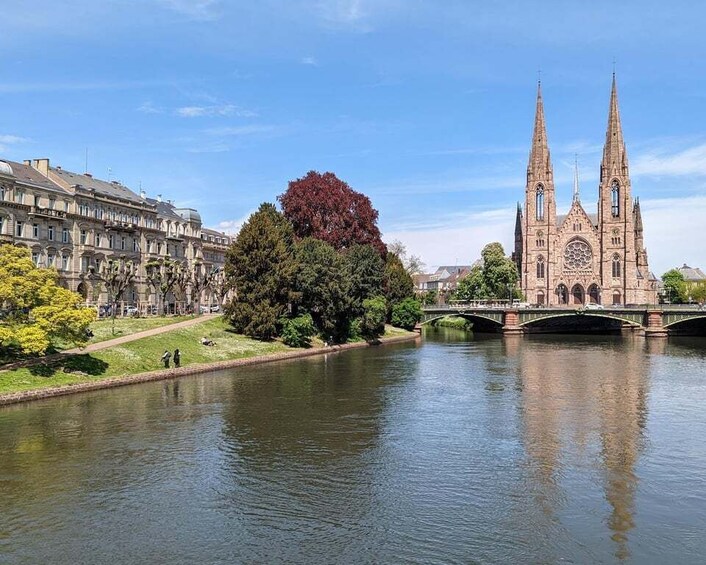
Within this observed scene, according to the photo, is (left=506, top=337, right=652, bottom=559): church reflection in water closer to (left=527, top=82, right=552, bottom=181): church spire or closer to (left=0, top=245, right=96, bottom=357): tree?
(left=0, top=245, right=96, bottom=357): tree

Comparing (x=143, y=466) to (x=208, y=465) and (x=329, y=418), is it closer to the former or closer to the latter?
(x=208, y=465)

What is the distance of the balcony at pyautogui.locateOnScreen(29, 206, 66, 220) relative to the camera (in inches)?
2918

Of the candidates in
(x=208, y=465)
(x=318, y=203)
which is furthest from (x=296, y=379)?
(x=318, y=203)

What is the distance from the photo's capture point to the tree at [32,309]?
4306 cm

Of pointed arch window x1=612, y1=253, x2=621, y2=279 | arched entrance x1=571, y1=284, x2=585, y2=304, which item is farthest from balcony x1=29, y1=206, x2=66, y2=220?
pointed arch window x1=612, y1=253, x2=621, y2=279

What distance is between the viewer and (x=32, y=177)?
77.8 metres

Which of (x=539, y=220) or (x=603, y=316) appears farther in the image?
(x=539, y=220)

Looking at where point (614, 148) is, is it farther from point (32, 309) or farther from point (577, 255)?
point (32, 309)

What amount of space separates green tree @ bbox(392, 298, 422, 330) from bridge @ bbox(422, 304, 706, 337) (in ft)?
19.4

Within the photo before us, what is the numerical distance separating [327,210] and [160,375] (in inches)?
2054

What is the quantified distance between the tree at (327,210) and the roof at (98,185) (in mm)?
23195

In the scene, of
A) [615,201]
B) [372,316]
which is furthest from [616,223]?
[372,316]

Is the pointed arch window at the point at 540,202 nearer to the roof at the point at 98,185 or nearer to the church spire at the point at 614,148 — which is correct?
the church spire at the point at 614,148

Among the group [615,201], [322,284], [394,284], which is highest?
[615,201]
